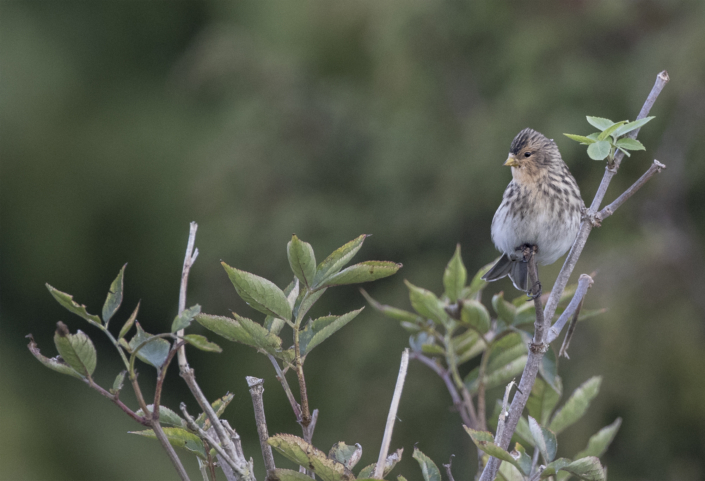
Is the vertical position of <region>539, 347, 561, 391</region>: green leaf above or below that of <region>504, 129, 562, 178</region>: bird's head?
below

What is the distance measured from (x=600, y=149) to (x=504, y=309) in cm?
33

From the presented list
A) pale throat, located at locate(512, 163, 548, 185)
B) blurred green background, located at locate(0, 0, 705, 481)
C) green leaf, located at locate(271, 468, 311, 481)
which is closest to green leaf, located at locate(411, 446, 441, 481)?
A: green leaf, located at locate(271, 468, 311, 481)

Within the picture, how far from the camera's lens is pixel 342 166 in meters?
3.96

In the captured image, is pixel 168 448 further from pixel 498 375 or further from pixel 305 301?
pixel 498 375

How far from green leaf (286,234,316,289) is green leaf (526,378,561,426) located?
506 millimetres

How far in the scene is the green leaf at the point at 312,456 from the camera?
0.59 metres

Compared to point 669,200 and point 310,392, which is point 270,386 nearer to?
point 310,392

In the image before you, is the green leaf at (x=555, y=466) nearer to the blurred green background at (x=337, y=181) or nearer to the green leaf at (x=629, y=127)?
the green leaf at (x=629, y=127)

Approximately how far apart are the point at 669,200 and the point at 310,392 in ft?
7.48

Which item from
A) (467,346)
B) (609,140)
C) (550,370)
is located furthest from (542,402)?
(609,140)

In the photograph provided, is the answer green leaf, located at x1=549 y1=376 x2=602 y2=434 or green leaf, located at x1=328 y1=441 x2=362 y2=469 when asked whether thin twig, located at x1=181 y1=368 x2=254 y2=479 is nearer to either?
green leaf, located at x1=328 y1=441 x2=362 y2=469

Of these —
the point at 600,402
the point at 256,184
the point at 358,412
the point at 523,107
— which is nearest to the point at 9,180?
the point at 256,184

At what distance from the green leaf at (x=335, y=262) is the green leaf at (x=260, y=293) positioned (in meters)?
0.04

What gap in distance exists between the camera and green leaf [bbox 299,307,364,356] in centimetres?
66
